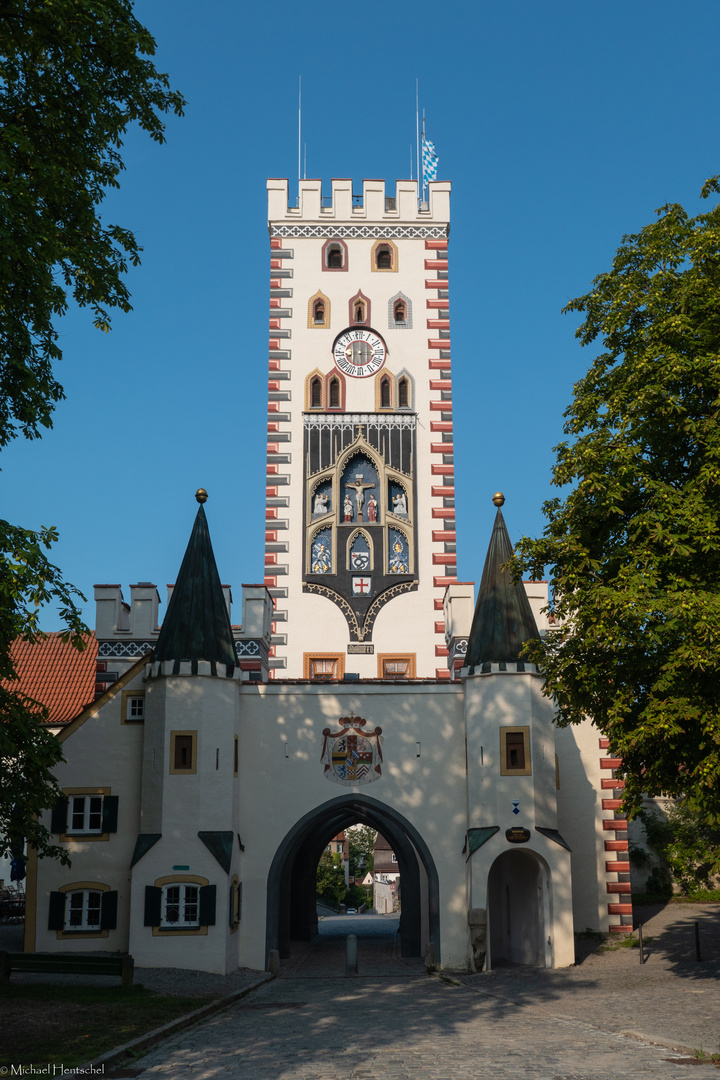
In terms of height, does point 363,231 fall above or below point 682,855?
above

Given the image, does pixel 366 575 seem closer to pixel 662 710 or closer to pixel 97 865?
pixel 97 865

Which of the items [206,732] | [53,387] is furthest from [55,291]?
[206,732]

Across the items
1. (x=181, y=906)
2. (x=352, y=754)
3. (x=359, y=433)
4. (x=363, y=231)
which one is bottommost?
(x=181, y=906)

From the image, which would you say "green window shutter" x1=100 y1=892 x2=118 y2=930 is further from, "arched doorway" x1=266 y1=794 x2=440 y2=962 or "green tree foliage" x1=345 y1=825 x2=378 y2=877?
"green tree foliage" x1=345 y1=825 x2=378 y2=877

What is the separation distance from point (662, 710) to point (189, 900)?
11488mm

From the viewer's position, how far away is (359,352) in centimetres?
3488

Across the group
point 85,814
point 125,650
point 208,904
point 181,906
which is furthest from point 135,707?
point 208,904

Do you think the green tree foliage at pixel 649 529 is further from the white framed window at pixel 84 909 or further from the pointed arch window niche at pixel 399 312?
the pointed arch window niche at pixel 399 312

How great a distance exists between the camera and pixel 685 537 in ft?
51.7

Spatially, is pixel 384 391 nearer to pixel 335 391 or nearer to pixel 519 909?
pixel 335 391

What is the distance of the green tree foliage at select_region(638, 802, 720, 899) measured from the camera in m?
33.7

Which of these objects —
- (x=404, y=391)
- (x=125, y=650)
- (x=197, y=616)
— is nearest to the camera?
(x=197, y=616)

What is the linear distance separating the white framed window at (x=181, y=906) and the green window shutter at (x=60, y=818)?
3.11 metres

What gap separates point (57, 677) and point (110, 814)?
1662 cm
